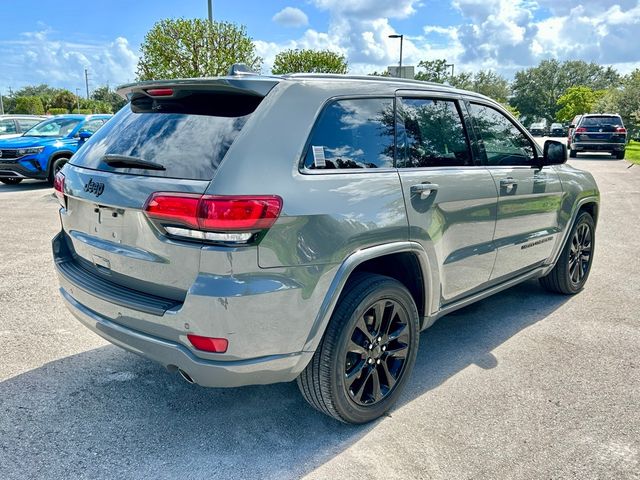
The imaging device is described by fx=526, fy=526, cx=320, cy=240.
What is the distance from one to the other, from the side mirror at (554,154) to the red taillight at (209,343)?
10.1 ft

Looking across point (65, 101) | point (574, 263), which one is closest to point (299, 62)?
point (574, 263)

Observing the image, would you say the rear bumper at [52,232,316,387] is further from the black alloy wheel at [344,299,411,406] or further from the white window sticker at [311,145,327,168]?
the white window sticker at [311,145,327,168]

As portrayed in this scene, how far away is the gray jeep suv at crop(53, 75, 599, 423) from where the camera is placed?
2.28 meters

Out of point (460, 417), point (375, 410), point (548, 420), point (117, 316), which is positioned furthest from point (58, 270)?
point (548, 420)

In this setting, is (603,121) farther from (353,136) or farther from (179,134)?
(179,134)

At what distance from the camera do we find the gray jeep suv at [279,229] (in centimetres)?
228

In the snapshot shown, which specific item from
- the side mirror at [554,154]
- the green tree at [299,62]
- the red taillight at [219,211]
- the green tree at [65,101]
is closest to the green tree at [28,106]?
the green tree at [65,101]

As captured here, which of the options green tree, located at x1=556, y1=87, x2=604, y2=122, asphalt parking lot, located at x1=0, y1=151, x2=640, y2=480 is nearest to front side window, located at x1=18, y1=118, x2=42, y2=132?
asphalt parking lot, located at x1=0, y1=151, x2=640, y2=480

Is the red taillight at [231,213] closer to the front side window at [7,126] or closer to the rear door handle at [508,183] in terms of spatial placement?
the rear door handle at [508,183]

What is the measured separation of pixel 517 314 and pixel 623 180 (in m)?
12.1

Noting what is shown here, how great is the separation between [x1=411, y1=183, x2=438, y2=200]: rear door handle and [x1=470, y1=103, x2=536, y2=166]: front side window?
0.86m

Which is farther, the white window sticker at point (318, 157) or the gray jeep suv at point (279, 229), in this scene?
the white window sticker at point (318, 157)

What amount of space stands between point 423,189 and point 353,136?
0.53 metres

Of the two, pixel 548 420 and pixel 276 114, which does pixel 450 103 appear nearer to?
pixel 276 114
